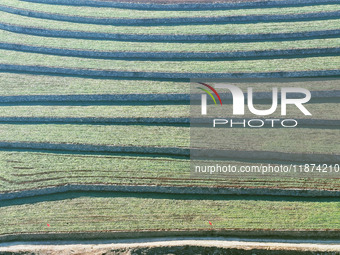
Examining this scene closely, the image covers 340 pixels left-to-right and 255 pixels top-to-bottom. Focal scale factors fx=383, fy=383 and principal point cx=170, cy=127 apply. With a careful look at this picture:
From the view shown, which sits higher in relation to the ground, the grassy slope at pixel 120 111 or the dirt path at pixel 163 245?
the grassy slope at pixel 120 111

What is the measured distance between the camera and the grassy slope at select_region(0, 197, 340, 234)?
2031 centimetres

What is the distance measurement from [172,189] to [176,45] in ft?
48.3

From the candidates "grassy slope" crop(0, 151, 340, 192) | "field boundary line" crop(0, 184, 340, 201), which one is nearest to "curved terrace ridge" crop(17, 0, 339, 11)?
"grassy slope" crop(0, 151, 340, 192)

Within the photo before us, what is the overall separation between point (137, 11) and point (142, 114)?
14270mm

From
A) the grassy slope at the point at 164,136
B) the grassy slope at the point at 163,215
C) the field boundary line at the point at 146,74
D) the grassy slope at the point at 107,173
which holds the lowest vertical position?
the grassy slope at the point at 163,215

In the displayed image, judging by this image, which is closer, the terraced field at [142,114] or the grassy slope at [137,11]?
the terraced field at [142,114]

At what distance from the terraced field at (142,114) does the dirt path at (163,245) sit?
0.52 metres

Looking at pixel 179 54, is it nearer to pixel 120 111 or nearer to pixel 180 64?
pixel 180 64

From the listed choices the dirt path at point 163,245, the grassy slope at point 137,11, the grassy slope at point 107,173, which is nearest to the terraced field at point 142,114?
the grassy slope at point 107,173

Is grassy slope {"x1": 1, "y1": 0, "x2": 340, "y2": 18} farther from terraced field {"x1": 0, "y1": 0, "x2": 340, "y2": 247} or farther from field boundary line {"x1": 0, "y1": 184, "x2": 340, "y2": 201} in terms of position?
field boundary line {"x1": 0, "y1": 184, "x2": 340, "y2": 201}

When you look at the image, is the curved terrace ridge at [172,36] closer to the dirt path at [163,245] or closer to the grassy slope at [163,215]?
the grassy slope at [163,215]

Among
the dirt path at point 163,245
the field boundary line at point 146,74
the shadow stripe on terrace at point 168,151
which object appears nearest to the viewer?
the dirt path at point 163,245

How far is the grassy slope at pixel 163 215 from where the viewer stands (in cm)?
2031

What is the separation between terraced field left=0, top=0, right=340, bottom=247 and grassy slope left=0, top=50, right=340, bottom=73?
0.15 m
